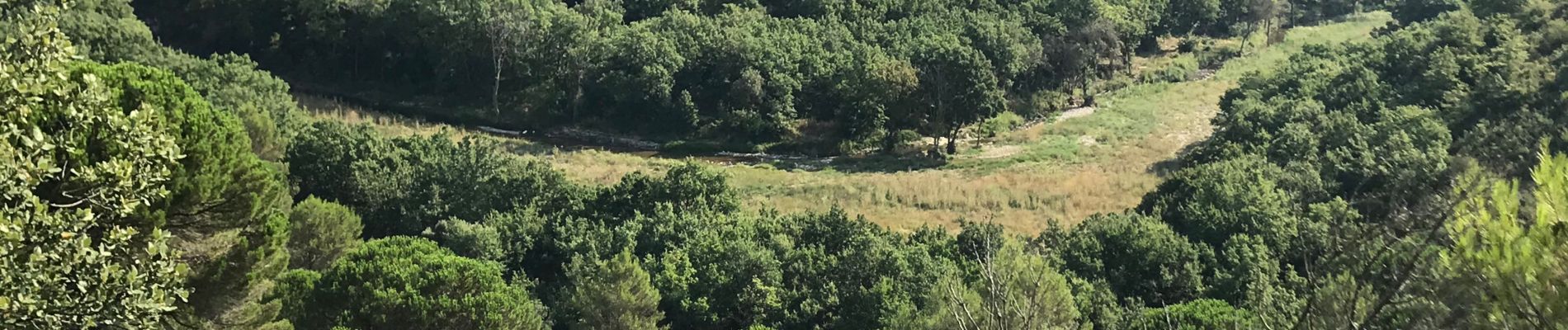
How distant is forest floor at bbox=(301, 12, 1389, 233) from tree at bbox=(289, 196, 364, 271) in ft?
54.3

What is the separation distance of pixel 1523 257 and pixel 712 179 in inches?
1089

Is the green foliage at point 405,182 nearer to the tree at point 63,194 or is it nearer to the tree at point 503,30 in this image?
the tree at point 63,194

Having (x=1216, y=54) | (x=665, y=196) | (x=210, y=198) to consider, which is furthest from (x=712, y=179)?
(x=1216, y=54)

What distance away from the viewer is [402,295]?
62.3 ft

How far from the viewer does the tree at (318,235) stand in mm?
24062

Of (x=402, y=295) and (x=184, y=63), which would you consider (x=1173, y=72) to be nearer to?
(x=184, y=63)

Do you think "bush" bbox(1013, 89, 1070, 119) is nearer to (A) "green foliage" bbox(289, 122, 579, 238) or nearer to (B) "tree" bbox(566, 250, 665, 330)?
(A) "green foliage" bbox(289, 122, 579, 238)

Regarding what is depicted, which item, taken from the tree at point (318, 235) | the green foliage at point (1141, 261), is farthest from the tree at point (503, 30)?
the green foliage at point (1141, 261)

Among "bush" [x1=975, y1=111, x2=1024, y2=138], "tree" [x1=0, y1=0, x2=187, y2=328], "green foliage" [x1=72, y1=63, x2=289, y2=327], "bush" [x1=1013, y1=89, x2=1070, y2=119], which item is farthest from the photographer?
"bush" [x1=1013, y1=89, x2=1070, y2=119]

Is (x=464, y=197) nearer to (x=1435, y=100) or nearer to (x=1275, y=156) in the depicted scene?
(x=1275, y=156)

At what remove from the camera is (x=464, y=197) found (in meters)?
31.9

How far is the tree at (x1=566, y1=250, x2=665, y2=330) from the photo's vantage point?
21609 mm

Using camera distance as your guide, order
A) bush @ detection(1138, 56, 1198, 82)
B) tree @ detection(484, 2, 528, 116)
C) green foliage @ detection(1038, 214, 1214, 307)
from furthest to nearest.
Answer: bush @ detection(1138, 56, 1198, 82) < tree @ detection(484, 2, 528, 116) < green foliage @ detection(1038, 214, 1214, 307)

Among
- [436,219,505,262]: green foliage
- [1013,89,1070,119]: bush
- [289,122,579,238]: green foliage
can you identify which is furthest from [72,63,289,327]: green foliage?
[1013,89,1070,119]: bush
